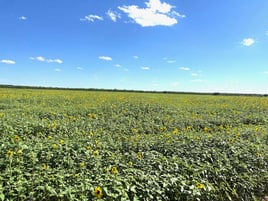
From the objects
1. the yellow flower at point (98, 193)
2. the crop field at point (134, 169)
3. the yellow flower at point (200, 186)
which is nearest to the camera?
the yellow flower at point (98, 193)

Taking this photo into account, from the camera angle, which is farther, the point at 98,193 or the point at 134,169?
the point at 134,169

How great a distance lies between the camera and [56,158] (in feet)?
15.8

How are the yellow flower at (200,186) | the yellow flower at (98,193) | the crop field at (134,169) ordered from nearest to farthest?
the yellow flower at (98,193) < the crop field at (134,169) < the yellow flower at (200,186)

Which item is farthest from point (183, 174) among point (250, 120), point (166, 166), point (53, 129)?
point (250, 120)

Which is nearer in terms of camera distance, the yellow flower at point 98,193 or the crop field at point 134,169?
the yellow flower at point 98,193

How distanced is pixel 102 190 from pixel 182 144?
9.68 ft

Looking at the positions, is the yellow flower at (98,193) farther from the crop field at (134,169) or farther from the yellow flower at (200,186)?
the yellow flower at (200,186)

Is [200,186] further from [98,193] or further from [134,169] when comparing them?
[98,193]

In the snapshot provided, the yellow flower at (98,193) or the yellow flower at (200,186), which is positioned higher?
the yellow flower at (98,193)

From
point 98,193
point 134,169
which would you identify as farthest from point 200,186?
point 98,193

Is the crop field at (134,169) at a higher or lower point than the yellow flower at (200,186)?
higher

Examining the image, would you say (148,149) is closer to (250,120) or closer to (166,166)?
(166,166)

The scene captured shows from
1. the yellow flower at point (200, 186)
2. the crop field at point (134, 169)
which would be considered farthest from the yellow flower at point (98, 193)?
the yellow flower at point (200, 186)

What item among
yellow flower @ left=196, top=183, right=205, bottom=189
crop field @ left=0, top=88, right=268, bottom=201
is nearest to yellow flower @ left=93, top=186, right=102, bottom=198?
crop field @ left=0, top=88, right=268, bottom=201
